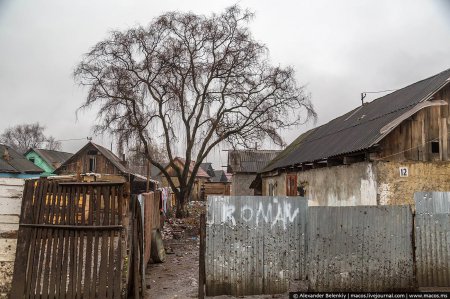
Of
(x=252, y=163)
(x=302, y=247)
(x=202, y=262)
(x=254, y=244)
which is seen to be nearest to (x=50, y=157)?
(x=252, y=163)

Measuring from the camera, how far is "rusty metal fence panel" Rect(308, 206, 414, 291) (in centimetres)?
712

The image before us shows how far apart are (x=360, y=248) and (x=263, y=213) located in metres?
1.94

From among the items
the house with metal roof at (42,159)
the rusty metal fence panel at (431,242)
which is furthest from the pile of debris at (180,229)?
the house with metal roof at (42,159)

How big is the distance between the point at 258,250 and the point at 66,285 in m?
3.35

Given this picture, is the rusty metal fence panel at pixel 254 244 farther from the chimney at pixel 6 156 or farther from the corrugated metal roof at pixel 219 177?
the corrugated metal roof at pixel 219 177

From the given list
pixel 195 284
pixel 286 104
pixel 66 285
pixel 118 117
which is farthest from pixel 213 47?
pixel 66 285

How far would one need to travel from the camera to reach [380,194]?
11305mm

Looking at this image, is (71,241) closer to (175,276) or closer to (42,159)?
(175,276)

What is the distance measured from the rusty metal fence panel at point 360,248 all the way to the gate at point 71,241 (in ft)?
11.4

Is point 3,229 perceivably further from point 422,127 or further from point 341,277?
point 422,127

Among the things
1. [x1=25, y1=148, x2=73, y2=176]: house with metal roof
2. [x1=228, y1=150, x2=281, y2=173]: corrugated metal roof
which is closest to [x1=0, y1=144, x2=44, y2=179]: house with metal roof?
[x1=25, y1=148, x2=73, y2=176]: house with metal roof

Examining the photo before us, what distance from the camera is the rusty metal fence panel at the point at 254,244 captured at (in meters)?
7.08

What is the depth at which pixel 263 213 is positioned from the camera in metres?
7.16

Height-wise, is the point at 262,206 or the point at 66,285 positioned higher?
the point at 262,206
